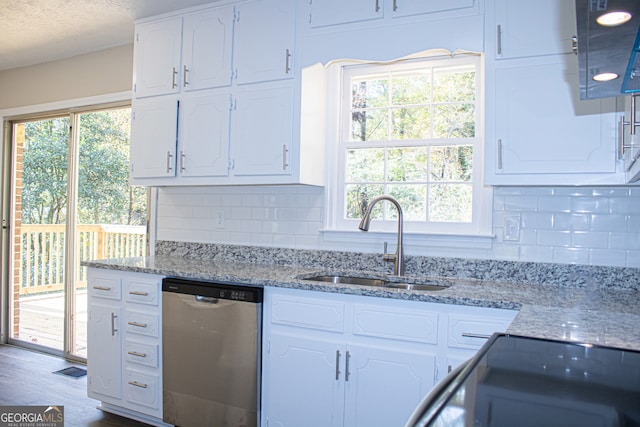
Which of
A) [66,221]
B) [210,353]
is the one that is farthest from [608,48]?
[66,221]

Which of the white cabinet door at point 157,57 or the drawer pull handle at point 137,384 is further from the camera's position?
the white cabinet door at point 157,57

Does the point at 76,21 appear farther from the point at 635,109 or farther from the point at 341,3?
the point at 635,109

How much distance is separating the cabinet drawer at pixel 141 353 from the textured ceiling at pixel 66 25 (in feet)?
6.85

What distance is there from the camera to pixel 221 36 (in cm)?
291

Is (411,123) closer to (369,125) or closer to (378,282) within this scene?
(369,125)

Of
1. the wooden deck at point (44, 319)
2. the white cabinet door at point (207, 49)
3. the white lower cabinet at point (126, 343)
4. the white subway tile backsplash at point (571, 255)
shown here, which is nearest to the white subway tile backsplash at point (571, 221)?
the white subway tile backsplash at point (571, 255)

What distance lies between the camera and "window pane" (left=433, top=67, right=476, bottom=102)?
2.70 metres

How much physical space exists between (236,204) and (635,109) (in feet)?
7.84

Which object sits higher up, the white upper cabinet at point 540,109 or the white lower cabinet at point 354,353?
the white upper cabinet at point 540,109

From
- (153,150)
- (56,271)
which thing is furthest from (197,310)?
(56,271)

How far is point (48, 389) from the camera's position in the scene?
127 inches

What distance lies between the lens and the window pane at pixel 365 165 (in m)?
2.91

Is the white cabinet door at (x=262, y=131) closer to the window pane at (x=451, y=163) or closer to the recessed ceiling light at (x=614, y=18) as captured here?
the window pane at (x=451, y=163)

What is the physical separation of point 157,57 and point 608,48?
284 cm
